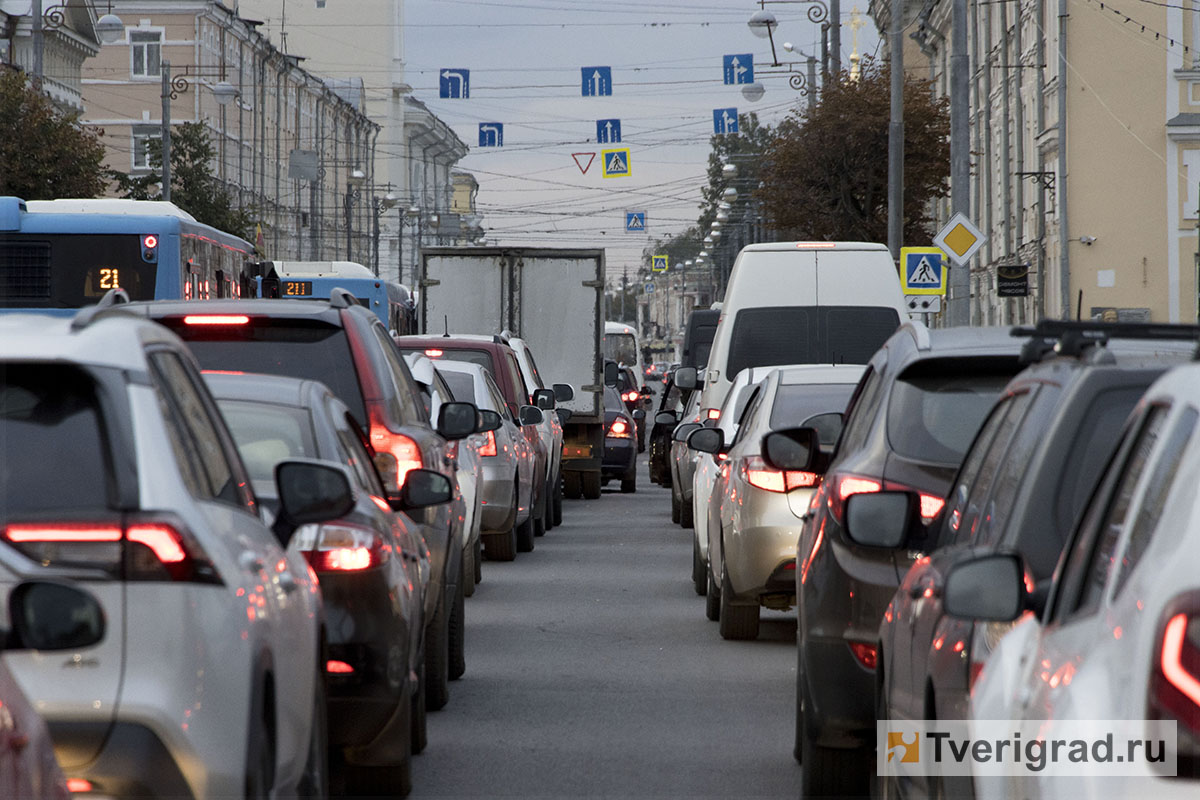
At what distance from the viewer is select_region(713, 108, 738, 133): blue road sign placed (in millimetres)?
57094

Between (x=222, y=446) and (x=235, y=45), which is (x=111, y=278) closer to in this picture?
(x=222, y=446)

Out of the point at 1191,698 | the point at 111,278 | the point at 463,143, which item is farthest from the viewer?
the point at 463,143

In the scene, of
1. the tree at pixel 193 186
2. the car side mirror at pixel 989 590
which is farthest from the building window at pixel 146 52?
the car side mirror at pixel 989 590

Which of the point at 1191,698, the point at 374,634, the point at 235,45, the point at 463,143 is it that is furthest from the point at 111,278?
the point at 463,143

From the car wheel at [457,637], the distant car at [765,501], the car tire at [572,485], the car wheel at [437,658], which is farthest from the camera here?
the car tire at [572,485]

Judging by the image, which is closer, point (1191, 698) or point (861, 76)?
point (1191, 698)

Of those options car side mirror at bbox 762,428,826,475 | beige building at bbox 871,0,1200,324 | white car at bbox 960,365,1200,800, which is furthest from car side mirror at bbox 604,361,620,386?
white car at bbox 960,365,1200,800

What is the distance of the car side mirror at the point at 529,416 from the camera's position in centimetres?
1872

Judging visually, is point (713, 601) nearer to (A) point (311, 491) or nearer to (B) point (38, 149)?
(A) point (311, 491)

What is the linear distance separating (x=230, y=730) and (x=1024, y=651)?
1645 millimetres

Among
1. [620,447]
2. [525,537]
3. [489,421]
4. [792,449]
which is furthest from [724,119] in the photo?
[792,449]

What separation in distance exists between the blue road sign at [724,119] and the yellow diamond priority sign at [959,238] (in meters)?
30.7

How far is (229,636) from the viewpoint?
4.43 m

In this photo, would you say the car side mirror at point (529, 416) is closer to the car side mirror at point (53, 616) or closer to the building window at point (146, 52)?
the car side mirror at point (53, 616)
